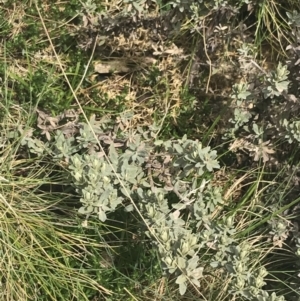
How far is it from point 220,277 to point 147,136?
0.54 m

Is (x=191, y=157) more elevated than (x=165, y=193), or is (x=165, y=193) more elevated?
(x=191, y=157)

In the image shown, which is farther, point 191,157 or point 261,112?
point 261,112

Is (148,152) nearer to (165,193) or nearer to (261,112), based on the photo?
(165,193)

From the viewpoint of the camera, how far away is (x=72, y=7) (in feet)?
7.29

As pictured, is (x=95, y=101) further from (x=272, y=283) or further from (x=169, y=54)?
(x=272, y=283)

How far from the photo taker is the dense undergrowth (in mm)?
1740

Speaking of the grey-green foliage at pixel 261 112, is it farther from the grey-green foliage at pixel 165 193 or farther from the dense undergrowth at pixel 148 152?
the grey-green foliage at pixel 165 193

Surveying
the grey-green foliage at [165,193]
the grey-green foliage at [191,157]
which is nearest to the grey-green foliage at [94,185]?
the grey-green foliage at [165,193]

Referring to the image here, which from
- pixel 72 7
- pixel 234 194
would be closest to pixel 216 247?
pixel 234 194

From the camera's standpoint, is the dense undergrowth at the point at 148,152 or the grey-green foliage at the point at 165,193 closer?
the grey-green foliage at the point at 165,193

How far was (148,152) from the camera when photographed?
6.04 feet

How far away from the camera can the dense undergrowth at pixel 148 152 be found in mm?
1740

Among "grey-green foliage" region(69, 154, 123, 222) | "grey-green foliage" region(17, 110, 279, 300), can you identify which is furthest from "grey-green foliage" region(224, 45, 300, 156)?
"grey-green foliage" region(69, 154, 123, 222)

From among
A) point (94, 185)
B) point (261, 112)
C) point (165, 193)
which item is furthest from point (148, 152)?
point (261, 112)
